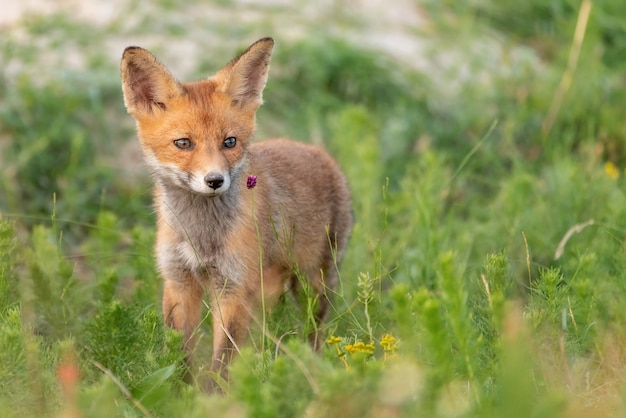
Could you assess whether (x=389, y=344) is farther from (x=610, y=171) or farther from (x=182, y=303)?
(x=610, y=171)

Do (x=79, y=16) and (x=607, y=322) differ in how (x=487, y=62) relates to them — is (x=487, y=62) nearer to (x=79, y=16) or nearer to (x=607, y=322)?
(x=79, y=16)

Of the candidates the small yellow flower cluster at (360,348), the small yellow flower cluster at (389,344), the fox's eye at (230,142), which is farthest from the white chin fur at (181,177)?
the small yellow flower cluster at (389,344)

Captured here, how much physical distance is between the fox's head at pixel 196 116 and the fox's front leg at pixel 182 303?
0.53m

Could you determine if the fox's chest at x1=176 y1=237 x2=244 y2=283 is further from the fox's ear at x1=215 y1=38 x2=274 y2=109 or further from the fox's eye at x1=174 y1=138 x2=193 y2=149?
the fox's ear at x1=215 y1=38 x2=274 y2=109

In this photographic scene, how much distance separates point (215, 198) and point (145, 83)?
0.70 m

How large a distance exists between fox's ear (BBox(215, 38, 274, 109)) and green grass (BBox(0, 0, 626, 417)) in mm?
1048

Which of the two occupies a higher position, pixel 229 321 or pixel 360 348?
pixel 360 348

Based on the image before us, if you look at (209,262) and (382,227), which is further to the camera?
(382,227)

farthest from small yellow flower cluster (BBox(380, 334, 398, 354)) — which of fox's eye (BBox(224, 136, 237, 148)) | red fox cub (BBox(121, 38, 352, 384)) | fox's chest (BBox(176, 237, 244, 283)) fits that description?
fox's eye (BBox(224, 136, 237, 148))

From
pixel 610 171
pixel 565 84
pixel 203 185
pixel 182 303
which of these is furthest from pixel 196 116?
pixel 565 84

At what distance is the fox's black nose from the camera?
15.2 feet

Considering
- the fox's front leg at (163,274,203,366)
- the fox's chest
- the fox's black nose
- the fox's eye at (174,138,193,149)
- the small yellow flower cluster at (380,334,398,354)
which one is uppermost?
the fox's eye at (174,138,193,149)

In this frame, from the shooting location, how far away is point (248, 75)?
17.3 ft

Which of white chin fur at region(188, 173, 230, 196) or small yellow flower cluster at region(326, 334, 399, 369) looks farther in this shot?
white chin fur at region(188, 173, 230, 196)
